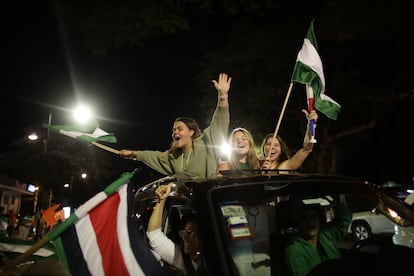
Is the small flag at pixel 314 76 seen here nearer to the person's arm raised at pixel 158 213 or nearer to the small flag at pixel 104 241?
the person's arm raised at pixel 158 213

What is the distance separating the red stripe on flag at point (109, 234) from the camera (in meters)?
2.51

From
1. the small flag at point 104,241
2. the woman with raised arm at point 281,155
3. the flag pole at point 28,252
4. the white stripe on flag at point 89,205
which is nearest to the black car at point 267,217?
the small flag at point 104,241

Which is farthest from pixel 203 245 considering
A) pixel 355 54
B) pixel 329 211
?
pixel 355 54

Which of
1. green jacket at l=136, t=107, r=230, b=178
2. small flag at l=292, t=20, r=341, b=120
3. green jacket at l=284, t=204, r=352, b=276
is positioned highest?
small flag at l=292, t=20, r=341, b=120

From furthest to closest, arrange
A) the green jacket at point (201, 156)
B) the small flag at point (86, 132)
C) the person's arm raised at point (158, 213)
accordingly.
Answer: the green jacket at point (201, 156), the small flag at point (86, 132), the person's arm raised at point (158, 213)

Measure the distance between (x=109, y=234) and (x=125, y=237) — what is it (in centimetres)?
10

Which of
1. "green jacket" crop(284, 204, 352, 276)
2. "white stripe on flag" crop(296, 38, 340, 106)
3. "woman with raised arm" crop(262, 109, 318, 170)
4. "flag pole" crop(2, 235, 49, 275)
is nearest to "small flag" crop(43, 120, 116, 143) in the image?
"flag pole" crop(2, 235, 49, 275)

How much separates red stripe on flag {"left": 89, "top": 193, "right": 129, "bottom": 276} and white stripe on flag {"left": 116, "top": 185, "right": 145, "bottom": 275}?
19mm

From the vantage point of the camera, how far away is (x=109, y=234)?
102 inches

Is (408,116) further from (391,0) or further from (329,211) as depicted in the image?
(329,211)

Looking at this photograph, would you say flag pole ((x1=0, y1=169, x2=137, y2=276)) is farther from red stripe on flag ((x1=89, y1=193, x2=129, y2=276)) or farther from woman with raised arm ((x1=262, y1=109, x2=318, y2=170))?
woman with raised arm ((x1=262, y1=109, x2=318, y2=170))

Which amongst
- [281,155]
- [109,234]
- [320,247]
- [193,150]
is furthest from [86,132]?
[320,247]

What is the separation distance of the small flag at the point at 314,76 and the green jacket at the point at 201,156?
1447 millimetres

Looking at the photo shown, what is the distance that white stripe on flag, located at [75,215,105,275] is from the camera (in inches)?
97.8
